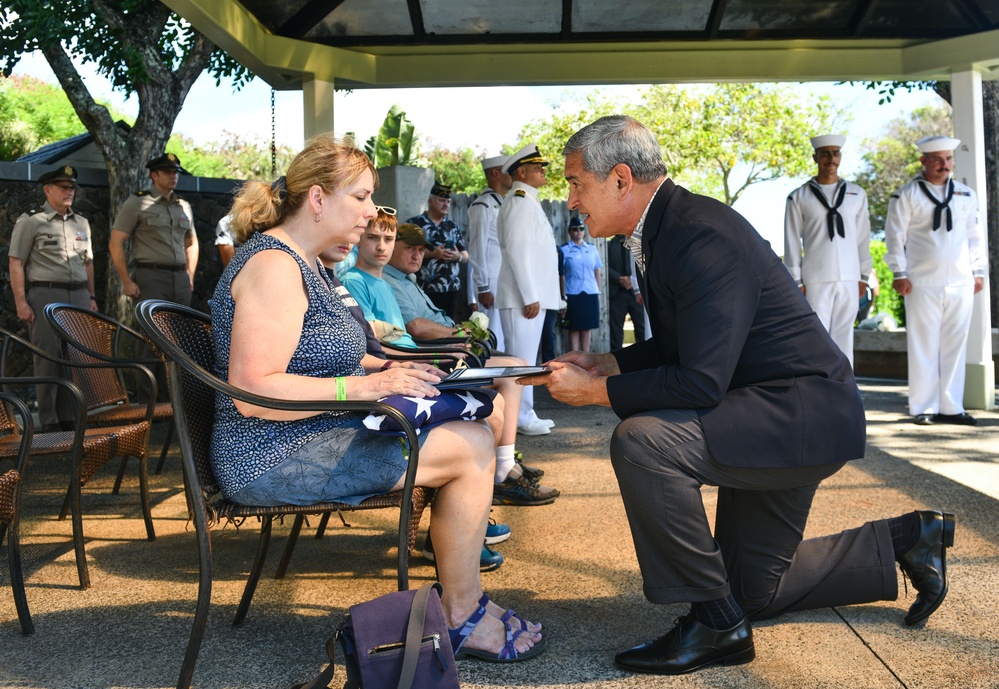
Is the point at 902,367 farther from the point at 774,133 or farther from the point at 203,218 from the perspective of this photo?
the point at 774,133

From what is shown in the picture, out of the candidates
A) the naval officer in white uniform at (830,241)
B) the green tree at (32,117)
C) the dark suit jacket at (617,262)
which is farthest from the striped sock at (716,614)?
the green tree at (32,117)

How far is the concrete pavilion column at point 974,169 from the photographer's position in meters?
8.10

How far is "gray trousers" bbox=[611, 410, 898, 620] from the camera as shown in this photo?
2723 mm

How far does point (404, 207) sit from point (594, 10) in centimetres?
276

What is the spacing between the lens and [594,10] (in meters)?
7.66

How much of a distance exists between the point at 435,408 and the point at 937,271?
6.24m

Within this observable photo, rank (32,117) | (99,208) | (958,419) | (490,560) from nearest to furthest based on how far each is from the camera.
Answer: (490,560) → (958,419) → (99,208) → (32,117)

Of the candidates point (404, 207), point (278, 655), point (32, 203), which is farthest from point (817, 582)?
point (32, 203)

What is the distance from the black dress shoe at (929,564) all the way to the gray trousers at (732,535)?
68 millimetres

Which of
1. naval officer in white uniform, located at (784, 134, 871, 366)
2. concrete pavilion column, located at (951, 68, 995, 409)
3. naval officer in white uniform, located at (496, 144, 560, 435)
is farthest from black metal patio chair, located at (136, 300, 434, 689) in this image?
concrete pavilion column, located at (951, 68, 995, 409)

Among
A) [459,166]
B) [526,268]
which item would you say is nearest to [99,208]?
[526,268]

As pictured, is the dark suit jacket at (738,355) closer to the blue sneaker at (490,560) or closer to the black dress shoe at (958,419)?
the blue sneaker at (490,560)

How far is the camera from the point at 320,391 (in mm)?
2645

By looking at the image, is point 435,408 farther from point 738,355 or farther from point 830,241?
point 830,241
